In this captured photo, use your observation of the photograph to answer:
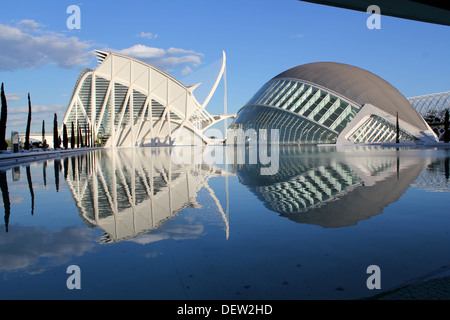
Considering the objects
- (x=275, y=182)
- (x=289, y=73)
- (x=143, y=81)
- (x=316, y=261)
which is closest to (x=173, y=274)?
(x=316, y=261)

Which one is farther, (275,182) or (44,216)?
(275,182)

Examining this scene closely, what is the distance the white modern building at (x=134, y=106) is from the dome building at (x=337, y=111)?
1608 centimetres

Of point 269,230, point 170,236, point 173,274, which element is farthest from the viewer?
point 269,230

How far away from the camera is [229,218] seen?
18.0 ft

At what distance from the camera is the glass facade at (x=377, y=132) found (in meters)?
44.5

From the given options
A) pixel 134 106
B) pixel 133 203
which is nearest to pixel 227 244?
pixel 133 203

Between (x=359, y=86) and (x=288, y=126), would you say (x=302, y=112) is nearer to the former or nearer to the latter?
(x=288, y=126)

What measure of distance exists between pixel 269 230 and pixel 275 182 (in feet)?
16.1

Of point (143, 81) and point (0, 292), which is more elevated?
point (143, 81)

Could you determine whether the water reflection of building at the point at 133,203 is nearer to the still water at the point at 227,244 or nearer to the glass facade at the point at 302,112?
the still water at the point at 227,244

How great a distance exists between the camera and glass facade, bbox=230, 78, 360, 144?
45094mm

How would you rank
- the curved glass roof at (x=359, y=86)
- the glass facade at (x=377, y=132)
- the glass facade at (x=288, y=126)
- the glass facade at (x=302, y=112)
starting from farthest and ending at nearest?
the glass facade at (x=288, y=126)
the curved glass roof at (x=359, y=86)
the glass facade at (x=302, y=112)
the glass facade at (x=377, y=132)

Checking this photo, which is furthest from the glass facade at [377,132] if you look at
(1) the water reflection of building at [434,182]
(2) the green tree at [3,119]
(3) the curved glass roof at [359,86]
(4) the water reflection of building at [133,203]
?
(4) the water reflection of building at [133,203]
